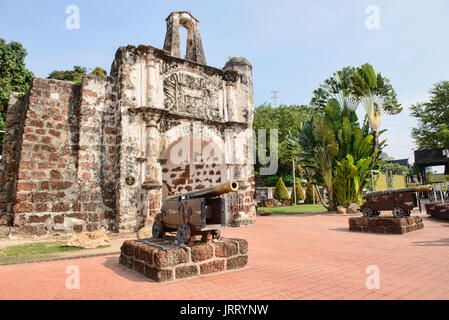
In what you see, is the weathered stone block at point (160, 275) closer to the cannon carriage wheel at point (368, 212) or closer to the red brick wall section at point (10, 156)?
the red brick wall section at point (10, 156)

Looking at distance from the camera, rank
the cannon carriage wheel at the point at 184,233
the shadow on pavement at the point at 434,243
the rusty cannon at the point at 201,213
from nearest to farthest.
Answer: the rusty cannon at the point at 201,213 < the cannon carriage wheel at the point at 184,233 < the shadow on pavement at the point at 434,243

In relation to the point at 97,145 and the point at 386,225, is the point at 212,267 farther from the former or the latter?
the point at 97,145

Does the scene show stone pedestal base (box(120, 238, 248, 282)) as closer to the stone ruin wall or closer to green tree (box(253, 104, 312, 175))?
the stone ruin wall

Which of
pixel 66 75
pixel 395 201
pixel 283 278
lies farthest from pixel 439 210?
pixel 66 75

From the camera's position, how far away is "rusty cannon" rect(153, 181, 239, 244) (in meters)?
4.35

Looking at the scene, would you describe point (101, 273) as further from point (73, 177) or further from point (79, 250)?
point (73, 177)

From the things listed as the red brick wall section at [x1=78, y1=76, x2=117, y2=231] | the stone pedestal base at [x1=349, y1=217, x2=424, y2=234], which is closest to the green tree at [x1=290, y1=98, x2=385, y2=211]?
the stone pedestal base at [x1=349, y1=217, x2=424, y2=234]

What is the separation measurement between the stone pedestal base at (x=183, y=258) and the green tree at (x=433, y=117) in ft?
102

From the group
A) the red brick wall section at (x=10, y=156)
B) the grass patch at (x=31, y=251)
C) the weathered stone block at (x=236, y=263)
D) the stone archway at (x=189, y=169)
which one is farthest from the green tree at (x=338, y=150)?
the red brick wall section at (x=10, y=156)

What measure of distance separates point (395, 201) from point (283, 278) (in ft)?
22.3

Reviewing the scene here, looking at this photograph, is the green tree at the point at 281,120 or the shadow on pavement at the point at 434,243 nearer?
the shadow on pavement at the point at 434,243

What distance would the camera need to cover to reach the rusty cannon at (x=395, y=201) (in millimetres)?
8570

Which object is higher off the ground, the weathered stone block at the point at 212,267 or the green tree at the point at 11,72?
the green tree at the point at 11,72

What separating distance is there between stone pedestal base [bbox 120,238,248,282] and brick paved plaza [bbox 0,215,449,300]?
0.48 ft
